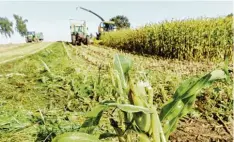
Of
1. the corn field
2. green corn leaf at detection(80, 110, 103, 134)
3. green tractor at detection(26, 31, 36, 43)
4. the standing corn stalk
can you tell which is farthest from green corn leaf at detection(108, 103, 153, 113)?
green tractor at detection(26, 31, 36, 43)

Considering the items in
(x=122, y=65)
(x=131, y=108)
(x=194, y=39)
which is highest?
(x=194, y=39)

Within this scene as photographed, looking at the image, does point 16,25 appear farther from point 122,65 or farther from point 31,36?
point 122,65

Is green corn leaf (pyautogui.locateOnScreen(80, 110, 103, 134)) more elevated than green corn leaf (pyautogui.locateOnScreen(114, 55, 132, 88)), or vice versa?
green corn leaf (pyautogui.locateOnScreen(114, 55, 132, 88))

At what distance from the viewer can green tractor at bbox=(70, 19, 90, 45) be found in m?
19.1

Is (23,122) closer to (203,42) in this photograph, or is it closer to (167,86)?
(167,86)

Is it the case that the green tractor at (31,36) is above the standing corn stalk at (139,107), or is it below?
above

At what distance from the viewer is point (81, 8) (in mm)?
29859

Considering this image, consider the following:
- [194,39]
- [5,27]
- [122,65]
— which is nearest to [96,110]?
[122,65]

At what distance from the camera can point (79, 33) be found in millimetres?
19203

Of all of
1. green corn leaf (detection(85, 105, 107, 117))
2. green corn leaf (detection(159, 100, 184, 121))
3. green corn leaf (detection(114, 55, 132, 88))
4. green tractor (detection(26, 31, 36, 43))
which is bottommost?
green corn leaf (detection(159, 100, 184, 121))

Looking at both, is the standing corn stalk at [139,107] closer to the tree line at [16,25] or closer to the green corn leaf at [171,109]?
the green corn leaf at [171,109]

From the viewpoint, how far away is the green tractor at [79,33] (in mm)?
19094

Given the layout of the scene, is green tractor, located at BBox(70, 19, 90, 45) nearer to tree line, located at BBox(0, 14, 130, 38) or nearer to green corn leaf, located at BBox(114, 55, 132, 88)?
green corn leaf, located at BBox(114, 55, 132, 88)

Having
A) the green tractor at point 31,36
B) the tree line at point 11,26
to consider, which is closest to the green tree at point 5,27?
the tree line at point 11,26
